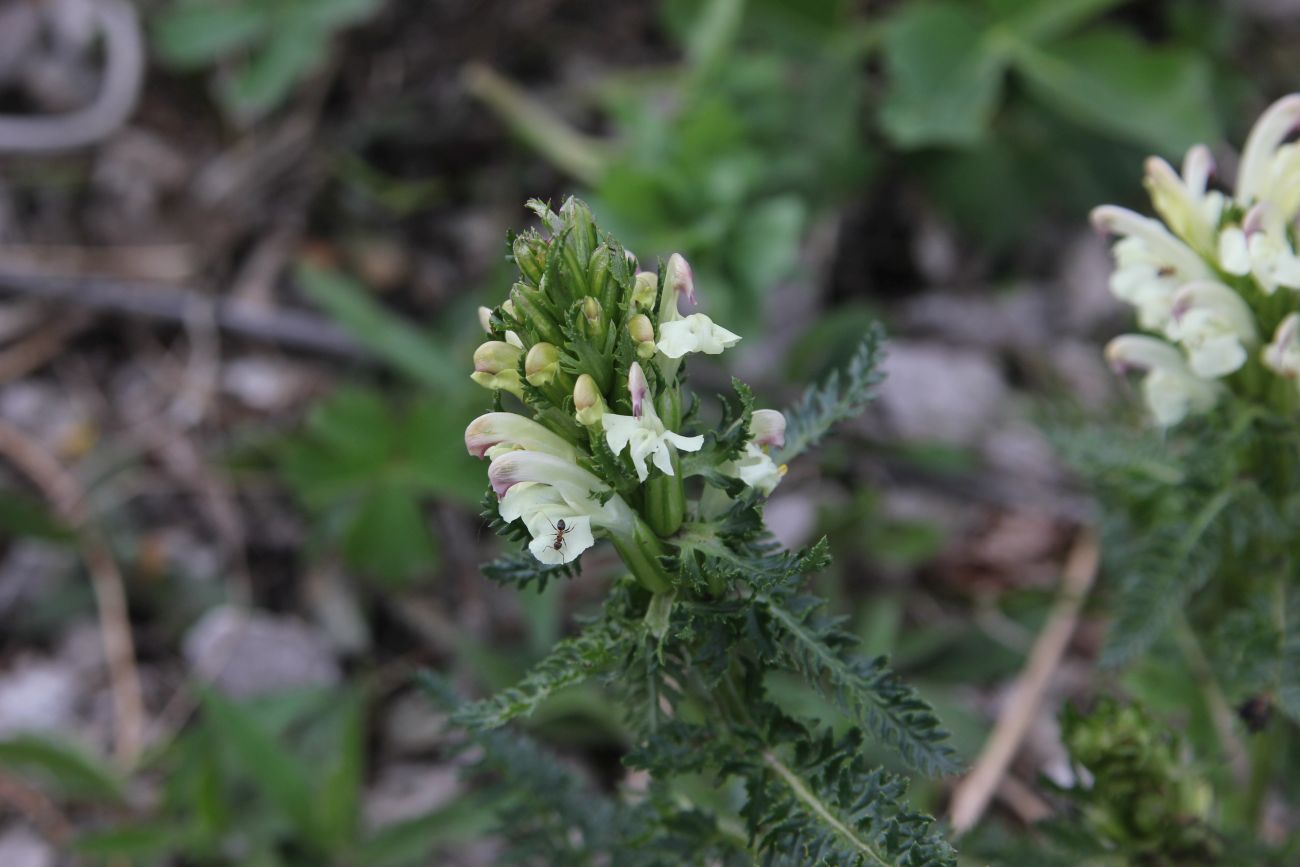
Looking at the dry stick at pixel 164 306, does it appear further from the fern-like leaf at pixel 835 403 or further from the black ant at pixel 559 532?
the black ant at pixel 559 532

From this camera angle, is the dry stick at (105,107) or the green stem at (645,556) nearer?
the green stem at (645,556)

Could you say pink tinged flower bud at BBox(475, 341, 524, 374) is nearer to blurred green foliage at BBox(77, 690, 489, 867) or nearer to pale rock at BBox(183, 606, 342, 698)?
blurred green foliage at BBox(77, 690, 489, 867)

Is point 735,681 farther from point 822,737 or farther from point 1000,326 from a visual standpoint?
point 1000,326

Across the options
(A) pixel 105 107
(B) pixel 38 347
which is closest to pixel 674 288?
(B) pixel 38 347

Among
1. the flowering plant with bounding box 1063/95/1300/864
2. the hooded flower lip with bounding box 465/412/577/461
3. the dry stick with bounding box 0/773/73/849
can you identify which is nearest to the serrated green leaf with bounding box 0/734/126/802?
the dry stick with bounding box 0/773/73/849

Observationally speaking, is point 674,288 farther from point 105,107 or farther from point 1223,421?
point 105,107

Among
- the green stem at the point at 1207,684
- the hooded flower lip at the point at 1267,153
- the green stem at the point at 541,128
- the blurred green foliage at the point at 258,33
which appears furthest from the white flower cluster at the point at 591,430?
the blurred green foliage at the point at 258,33
